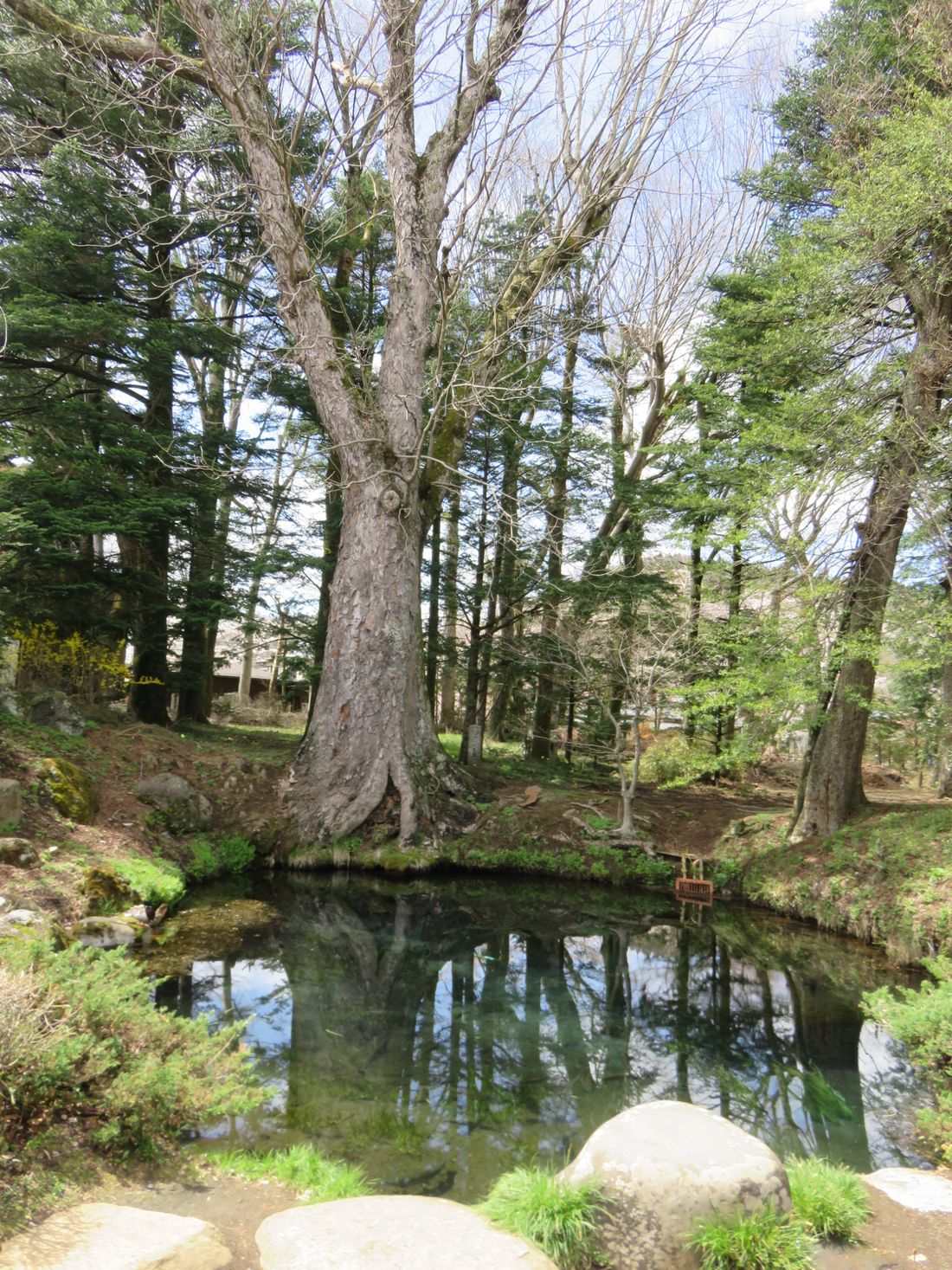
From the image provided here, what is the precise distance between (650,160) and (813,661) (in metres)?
5.51

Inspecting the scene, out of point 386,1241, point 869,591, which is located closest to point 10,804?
point 386,1241

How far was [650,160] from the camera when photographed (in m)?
8.01

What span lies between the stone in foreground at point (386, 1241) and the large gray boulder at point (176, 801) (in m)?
6.67

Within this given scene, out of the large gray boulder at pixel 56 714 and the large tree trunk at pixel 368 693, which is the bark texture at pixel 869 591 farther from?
the large gray boulder at pixel 56 714

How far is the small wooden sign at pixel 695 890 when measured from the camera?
9.13 metres

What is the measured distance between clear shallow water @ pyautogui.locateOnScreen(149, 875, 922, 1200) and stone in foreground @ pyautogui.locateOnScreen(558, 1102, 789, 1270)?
974 mm

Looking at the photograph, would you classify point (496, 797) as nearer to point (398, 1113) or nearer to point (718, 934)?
point (718, 934)

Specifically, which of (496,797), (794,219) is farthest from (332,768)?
(794,219)

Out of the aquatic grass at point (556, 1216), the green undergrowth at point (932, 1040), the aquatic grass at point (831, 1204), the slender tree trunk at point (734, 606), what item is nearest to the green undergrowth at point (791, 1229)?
the aquatic grass at point (831, 1204)

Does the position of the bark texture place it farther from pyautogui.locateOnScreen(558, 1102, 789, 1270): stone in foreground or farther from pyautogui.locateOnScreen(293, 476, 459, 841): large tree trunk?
pyautogui.locateOnScreen(558, 1102, 789, 1270): stone in foreground

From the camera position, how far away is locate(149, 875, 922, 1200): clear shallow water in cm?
394

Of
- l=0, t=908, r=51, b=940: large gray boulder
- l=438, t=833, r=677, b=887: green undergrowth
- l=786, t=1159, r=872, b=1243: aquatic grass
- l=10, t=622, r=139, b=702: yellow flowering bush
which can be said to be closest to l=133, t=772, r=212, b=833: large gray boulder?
l=10, t=622, r=139, b=702: yellow flowering bush

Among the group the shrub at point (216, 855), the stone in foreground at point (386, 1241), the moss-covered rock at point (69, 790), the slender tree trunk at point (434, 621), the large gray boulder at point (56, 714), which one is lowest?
the shrub at point (216, 855)

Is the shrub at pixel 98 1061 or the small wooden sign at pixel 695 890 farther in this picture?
the small wooden sign at pixel 695 890
